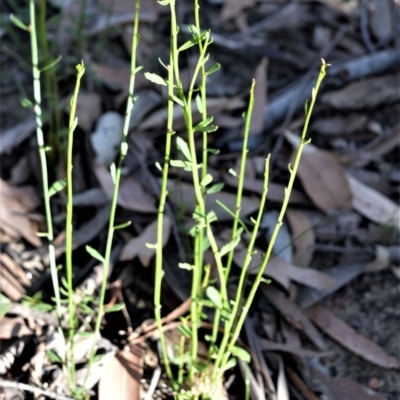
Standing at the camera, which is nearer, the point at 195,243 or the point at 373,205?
the point at 195,243

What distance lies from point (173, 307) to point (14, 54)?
102 centimetres

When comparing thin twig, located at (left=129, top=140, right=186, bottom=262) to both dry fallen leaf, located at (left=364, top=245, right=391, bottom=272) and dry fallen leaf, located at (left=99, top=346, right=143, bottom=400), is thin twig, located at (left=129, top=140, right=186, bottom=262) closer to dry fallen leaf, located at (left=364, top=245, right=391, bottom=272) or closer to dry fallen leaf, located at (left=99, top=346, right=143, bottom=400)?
dry fallen leaf, located at (left=99, top=346, right=143, bottom=400)

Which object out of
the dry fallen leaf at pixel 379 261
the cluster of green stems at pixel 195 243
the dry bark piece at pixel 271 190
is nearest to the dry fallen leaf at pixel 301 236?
the dry bark piece at pixel 271 190

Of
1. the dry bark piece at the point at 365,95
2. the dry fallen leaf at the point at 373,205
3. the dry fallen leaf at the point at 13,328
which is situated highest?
the dry fallen leaf at the point at 13,328

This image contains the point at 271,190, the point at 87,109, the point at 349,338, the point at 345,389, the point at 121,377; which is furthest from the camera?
the point at 87,109

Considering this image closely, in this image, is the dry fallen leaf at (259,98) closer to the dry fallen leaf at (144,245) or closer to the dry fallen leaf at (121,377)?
the dry fallen leaf at (144,245)

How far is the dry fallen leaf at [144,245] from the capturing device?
1717mm

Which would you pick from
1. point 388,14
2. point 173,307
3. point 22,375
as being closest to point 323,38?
point 388,14

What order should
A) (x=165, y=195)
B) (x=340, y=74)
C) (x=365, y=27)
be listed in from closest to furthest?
(x=165, y=195) → (x=340, y=74) → (x=365, y=27)

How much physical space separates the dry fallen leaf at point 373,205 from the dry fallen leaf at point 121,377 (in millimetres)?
804

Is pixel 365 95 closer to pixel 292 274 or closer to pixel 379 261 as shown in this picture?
pixel 379 261

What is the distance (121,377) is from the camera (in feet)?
4.76

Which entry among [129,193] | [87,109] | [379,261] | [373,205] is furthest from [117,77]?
[379,261]

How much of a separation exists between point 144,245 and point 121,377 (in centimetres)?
38
